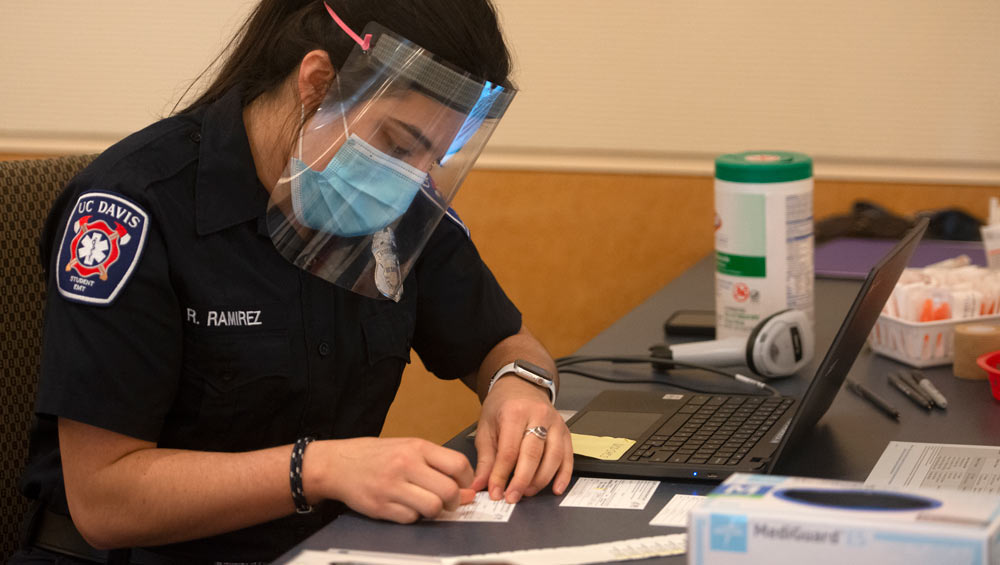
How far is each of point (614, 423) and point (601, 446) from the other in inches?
3.7

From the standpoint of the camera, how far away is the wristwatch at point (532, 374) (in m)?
1.31

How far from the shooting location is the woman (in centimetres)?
107

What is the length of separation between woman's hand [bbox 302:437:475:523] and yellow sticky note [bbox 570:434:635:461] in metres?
0.17

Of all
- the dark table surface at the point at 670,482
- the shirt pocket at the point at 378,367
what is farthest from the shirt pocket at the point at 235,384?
the dark table surface at the point at 670,482

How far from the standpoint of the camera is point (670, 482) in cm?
108

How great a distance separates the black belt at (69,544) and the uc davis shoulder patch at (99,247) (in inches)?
12.6

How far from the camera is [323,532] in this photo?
98 cm

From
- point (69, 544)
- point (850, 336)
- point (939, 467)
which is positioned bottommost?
point (69, 544)

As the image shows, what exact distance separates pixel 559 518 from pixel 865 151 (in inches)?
58.2

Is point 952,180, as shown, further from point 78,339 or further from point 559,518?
point 78,339

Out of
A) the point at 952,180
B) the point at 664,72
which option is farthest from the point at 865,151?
the point at 664,72

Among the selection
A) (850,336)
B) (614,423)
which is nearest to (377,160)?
(614,423)

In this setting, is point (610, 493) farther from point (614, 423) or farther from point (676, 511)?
point (614, 423)

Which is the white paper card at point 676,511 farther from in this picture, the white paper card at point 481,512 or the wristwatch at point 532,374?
the wristwatch at point 532,374
